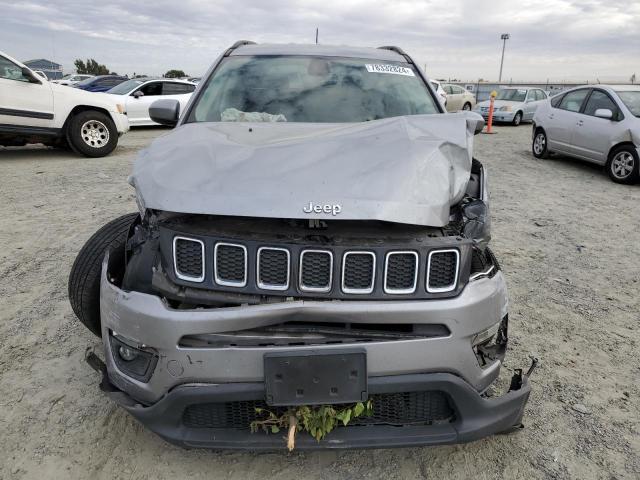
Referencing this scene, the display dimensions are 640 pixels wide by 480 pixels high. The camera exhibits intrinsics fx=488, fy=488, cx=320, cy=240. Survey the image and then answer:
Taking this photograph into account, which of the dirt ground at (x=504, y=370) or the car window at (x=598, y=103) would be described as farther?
the car window at (x=598, y=103)

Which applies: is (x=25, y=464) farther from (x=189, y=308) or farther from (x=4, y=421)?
(x=189, y=308)

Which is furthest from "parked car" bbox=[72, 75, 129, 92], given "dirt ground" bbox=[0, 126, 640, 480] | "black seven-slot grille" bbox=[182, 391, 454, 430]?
"black seven-slot grille" bbox=[182, 391, 454, 430]

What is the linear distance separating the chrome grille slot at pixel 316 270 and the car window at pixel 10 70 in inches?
328

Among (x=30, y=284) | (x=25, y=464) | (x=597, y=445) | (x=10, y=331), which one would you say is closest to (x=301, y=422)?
(x=25, y=464)

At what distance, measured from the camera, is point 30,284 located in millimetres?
3715

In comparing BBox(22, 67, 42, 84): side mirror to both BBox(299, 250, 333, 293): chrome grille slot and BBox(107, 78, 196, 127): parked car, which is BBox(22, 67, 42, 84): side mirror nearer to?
BBox(107, 78, 196, 127): parked car

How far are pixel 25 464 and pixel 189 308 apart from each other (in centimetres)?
105

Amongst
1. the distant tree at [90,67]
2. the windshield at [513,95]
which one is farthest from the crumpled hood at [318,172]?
the distant tree at [90,67]

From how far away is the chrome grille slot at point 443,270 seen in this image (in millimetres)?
1760

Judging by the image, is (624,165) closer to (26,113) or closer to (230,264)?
(230,264)

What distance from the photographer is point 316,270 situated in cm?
173

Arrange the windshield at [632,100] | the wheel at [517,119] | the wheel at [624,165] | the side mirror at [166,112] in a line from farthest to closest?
1. the wheel at [517,119]
2. the windshield at [632,100]
3. the wheel at [624,165]
4. the side mirror at [166,112]

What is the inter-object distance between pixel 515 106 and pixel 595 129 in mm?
9286

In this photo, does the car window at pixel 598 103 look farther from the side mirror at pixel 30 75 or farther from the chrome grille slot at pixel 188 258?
the side mirror at pixel 30 75
